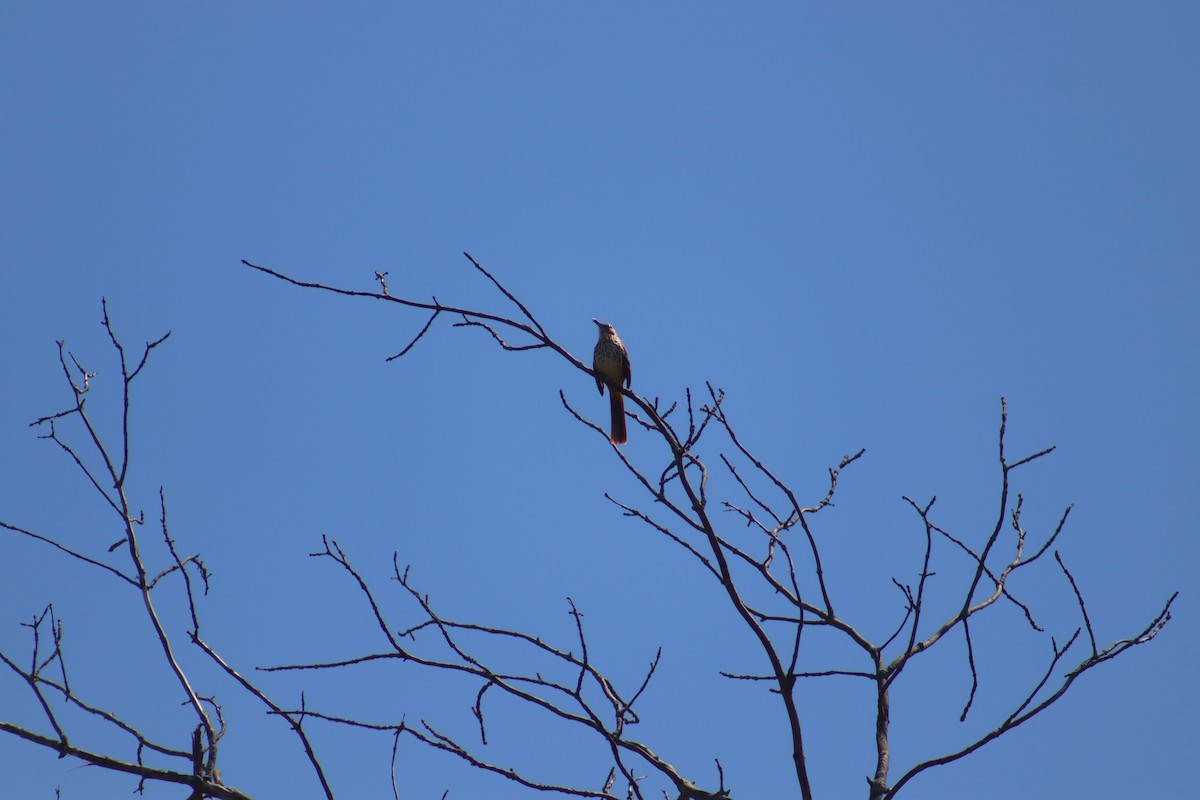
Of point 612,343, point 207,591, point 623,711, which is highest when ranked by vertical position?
point 612,343

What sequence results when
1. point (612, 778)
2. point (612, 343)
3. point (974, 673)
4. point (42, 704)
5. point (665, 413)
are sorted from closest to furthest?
point (42, 704), point (974, 673), point (612, 778), point (665, 413), point (612, 343)

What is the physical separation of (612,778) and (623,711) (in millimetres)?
357

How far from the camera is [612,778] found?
11.1 feet

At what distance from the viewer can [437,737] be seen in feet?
9.91

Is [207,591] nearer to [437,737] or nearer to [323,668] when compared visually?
[323,668]

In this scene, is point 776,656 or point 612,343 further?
point 612,343

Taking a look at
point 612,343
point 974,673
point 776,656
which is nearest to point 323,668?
point 776,656

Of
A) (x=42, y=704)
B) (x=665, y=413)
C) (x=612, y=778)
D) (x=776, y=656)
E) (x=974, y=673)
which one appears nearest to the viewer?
(x=42, y=704)

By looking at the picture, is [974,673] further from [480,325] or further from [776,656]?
[480,325]

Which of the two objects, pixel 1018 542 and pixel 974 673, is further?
pixel 1018 542

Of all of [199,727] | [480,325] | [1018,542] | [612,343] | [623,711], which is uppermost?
[612,343]

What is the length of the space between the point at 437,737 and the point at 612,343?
22.9 ft

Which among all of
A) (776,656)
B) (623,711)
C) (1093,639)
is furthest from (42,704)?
(1093,639)

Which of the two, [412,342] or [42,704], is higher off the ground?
[412,342]
